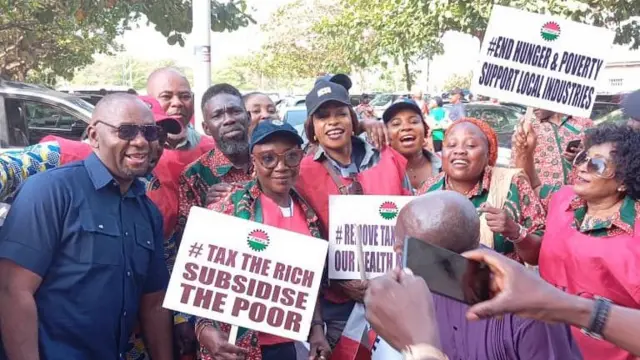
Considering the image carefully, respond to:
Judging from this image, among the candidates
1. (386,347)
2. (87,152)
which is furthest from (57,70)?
(386,347)

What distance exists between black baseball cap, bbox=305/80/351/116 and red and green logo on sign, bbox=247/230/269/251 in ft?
3.76

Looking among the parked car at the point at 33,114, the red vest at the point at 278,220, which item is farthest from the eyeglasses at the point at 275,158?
the parked car at the point at 33,114

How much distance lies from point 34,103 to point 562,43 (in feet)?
23.6

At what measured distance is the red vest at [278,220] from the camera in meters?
3.25

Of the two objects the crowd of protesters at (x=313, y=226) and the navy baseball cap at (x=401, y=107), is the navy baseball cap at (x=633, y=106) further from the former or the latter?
the navy baseball cap at (x=401, y=107)

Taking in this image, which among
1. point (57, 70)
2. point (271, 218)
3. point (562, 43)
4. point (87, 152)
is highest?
point (562, 43)

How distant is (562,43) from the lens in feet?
14.3

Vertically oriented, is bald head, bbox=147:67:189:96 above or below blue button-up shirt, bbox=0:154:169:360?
above

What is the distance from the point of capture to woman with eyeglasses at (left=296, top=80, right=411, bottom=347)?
3785mm

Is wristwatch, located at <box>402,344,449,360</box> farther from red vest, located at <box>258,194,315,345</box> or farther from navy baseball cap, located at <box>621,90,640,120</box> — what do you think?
navy baseball cap, located at <box>621,90,640,120</box>

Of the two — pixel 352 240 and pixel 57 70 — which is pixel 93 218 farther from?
pixel 57 70

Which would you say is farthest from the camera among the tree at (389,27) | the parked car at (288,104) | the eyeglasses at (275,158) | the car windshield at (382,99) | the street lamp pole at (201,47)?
the car windshield at (382,99)

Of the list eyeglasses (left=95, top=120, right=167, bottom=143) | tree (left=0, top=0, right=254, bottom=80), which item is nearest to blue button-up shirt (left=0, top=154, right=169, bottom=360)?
eyeglasses (left=95, top=120, right=167, bottom=143)

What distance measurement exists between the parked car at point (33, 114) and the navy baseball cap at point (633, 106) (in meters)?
6.83
